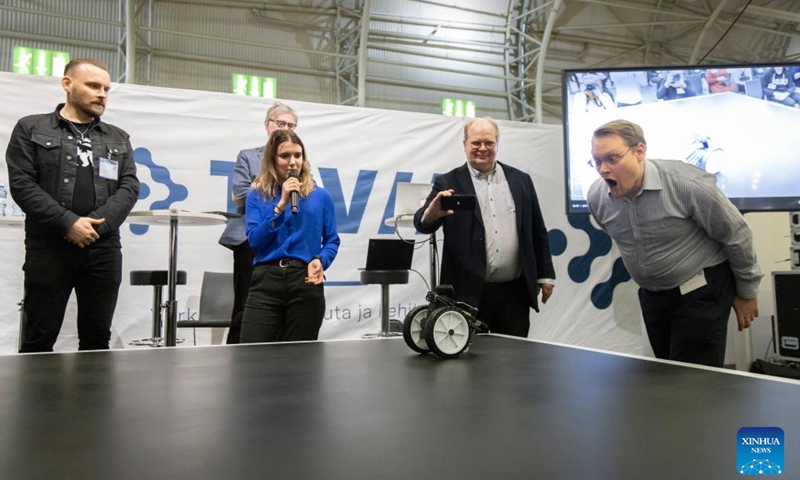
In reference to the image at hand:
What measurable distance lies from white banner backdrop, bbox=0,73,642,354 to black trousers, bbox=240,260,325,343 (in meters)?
1.77

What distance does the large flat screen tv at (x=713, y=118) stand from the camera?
337 cm

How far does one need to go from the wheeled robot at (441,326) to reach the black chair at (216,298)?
2.31m

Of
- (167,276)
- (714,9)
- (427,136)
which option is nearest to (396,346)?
(167,276)

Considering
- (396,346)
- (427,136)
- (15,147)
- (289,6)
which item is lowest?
(396,346)

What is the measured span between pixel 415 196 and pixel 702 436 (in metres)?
2.56

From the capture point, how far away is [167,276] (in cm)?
270

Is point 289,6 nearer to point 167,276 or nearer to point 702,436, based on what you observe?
point 167,276

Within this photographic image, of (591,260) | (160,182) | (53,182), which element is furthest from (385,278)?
(591,260)

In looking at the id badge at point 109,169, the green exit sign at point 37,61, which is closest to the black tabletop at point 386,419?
the id badge at point 109,169

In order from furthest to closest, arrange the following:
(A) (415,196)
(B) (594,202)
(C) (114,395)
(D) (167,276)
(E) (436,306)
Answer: (A) (415,196), (D) (167,276), (B) (594,202), (E) (436,306), (C) (114,395)

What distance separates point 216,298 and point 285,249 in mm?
1683

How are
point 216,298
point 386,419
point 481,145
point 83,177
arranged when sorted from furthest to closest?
point 216,298, point 481,145, point 83,177, point 386,419

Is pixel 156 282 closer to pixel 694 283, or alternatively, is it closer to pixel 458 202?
pixel 458 202

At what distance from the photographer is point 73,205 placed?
6.67 ft
